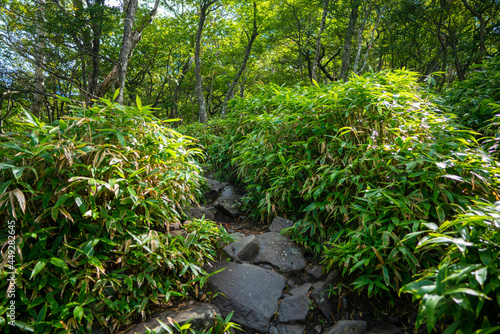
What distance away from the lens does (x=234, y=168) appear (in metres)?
4.40

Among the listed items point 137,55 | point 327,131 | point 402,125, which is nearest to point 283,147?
point 327,131

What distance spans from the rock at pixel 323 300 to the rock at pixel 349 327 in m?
0.18

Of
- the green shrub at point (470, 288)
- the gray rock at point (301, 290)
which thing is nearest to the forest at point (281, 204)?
the green shrub at point (470, 288)

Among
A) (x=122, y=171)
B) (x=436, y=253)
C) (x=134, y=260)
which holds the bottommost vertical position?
(x=134, y=260)

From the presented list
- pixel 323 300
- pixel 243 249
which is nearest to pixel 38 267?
pixel 243 249

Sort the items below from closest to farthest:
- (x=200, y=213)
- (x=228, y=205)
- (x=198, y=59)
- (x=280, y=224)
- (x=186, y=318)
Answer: (x=186, y=318) → (x=280, y=224) → (x=200, y=213) → (x=228, y=205) → (x=198, y=59)

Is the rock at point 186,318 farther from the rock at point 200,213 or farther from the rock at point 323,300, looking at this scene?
the rock at point 200,213

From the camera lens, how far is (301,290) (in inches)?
90.9

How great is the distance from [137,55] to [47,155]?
9007 mm

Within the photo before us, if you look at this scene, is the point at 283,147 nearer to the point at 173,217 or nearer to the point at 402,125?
the point at 402,125

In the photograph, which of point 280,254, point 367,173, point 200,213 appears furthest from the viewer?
point 200,213

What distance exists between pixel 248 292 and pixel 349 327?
0.86 metres

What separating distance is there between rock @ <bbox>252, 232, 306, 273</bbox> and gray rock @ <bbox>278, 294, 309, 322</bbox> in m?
0.33

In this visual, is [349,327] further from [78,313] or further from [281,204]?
[78,313]
